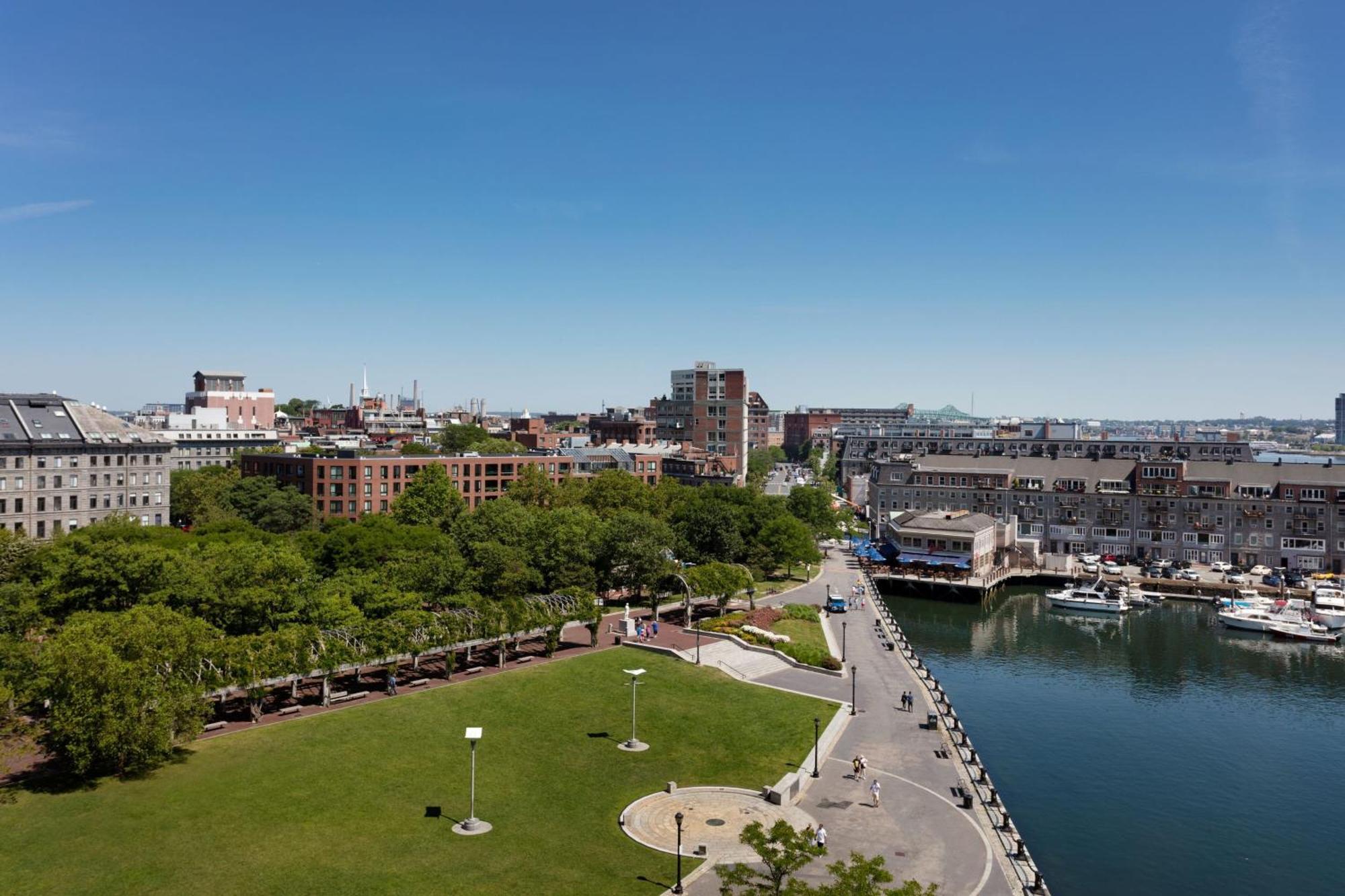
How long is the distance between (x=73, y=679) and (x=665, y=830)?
98.1 ft

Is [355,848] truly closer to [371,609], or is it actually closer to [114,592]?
[371,609]

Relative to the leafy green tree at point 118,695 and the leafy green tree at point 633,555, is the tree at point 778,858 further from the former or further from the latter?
the leafy green tree at point 633,555

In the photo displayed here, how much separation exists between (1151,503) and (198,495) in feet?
499

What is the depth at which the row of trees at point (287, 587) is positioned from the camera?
44594 mm

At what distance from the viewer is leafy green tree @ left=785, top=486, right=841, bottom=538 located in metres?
139

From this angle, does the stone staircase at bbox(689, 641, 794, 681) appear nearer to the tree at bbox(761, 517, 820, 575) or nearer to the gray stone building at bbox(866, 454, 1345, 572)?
the tree at bbox(761, 517, 820, 575)

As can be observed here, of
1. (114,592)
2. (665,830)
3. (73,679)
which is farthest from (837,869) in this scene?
(114,592)

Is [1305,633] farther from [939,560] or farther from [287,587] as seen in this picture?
[287,587]

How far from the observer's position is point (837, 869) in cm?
2794

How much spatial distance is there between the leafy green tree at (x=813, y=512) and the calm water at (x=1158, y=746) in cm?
3298

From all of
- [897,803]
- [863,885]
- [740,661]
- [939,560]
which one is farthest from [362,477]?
[863,885]

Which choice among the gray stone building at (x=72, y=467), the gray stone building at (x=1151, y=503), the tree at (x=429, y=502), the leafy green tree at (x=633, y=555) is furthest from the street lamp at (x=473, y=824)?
the gray stone building at (x=1151, y=503)

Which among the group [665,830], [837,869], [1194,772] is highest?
[837,869]

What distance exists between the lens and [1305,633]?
10025 cm
